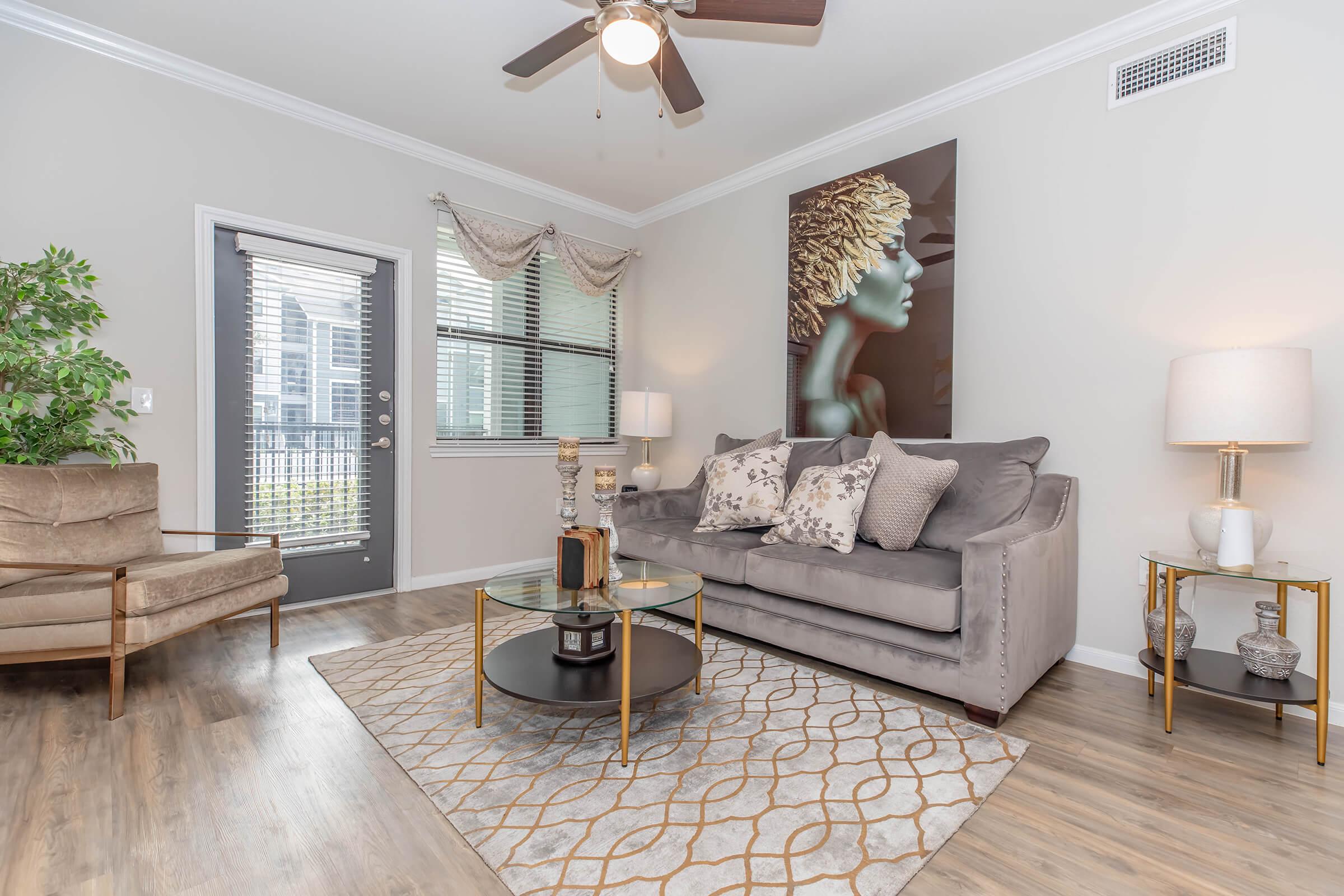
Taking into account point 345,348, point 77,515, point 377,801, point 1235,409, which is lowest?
point 377,801

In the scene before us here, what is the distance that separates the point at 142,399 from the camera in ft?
9.53

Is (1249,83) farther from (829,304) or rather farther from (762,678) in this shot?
(762,678)

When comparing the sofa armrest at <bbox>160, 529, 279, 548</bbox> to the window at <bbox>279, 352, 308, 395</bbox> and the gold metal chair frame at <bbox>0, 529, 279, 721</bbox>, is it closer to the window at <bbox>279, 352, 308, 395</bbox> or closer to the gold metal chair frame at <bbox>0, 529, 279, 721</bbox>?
the gold metal chair frame at <bbox>0, 529, 279, 721</bbox>

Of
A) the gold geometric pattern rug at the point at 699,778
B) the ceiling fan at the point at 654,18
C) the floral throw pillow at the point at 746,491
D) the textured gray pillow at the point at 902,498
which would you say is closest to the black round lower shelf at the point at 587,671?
the gold geometric pattern rug at the point at 699,778

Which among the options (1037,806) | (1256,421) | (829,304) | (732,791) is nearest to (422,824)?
(732,791)

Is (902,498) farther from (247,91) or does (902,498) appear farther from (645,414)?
(247,91)

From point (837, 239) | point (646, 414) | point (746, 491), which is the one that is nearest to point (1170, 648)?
point (746, 491)

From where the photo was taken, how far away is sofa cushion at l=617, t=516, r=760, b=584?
2.88 meters

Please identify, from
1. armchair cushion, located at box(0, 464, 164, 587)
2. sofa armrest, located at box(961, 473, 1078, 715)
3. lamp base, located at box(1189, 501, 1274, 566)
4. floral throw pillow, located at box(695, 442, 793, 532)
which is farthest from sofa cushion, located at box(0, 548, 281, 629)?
lamp base, located at box(1189, 501, 1274, 566)

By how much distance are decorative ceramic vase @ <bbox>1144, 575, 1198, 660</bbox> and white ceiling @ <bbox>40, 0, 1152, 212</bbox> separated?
244 centimetres

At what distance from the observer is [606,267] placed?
4816mm

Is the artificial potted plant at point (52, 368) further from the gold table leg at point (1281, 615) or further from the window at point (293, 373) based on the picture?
the gold table leg at point (1281, 615)

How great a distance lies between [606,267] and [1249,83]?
12.1 ft

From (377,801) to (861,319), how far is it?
10.2 ft
